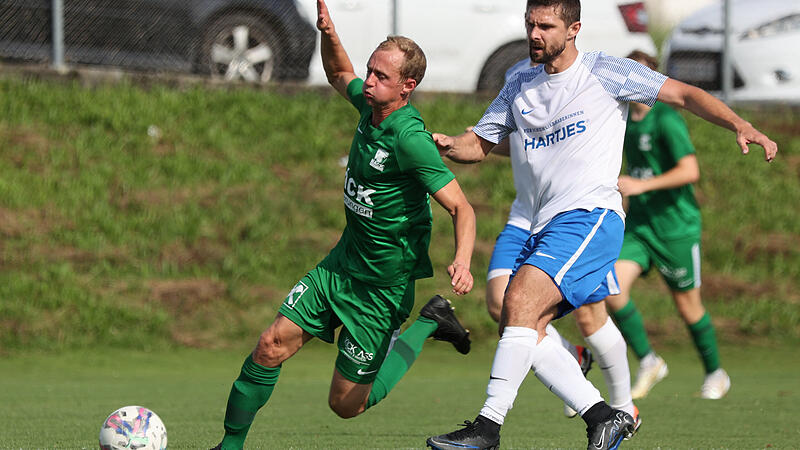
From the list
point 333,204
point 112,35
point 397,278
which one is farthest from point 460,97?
point 397,278

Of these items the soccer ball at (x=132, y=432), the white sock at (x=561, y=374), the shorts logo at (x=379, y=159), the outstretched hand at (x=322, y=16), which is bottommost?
the soccer ball at (x=132, y=432)

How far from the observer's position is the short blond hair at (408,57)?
529cm

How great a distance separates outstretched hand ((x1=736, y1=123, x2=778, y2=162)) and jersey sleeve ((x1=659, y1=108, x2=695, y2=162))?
133 inches

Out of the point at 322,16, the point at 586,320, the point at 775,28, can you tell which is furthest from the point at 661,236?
the point at 775,28

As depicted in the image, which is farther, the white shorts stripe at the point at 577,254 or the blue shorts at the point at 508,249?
the blue shorts at the point at 508,249

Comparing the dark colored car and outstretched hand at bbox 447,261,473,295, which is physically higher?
outstretched hand at bbox 447,261,473,295

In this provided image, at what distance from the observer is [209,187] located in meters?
13.0

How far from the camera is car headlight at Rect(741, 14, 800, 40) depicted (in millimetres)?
14445

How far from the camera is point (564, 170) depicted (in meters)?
5.44

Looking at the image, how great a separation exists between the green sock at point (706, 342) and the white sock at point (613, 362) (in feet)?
8.73

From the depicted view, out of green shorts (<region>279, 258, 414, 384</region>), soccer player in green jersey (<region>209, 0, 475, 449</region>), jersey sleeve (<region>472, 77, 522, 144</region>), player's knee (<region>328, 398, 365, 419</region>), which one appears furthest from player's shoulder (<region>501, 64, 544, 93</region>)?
player's knee (<region>328, 398, 365, 419</region>)

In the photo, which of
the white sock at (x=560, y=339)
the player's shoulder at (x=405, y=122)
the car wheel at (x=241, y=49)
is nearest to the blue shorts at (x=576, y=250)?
the white sock at (x=560, y=339)

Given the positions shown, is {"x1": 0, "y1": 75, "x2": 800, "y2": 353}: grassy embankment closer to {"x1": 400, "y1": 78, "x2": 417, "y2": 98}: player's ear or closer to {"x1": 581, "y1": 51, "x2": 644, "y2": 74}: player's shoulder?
{"x1": 400, "y1": 78, "x2": 417, "y2": 98}: player's ear

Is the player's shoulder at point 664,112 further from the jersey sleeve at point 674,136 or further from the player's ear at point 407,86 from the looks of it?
the player's ear at point 407,86
